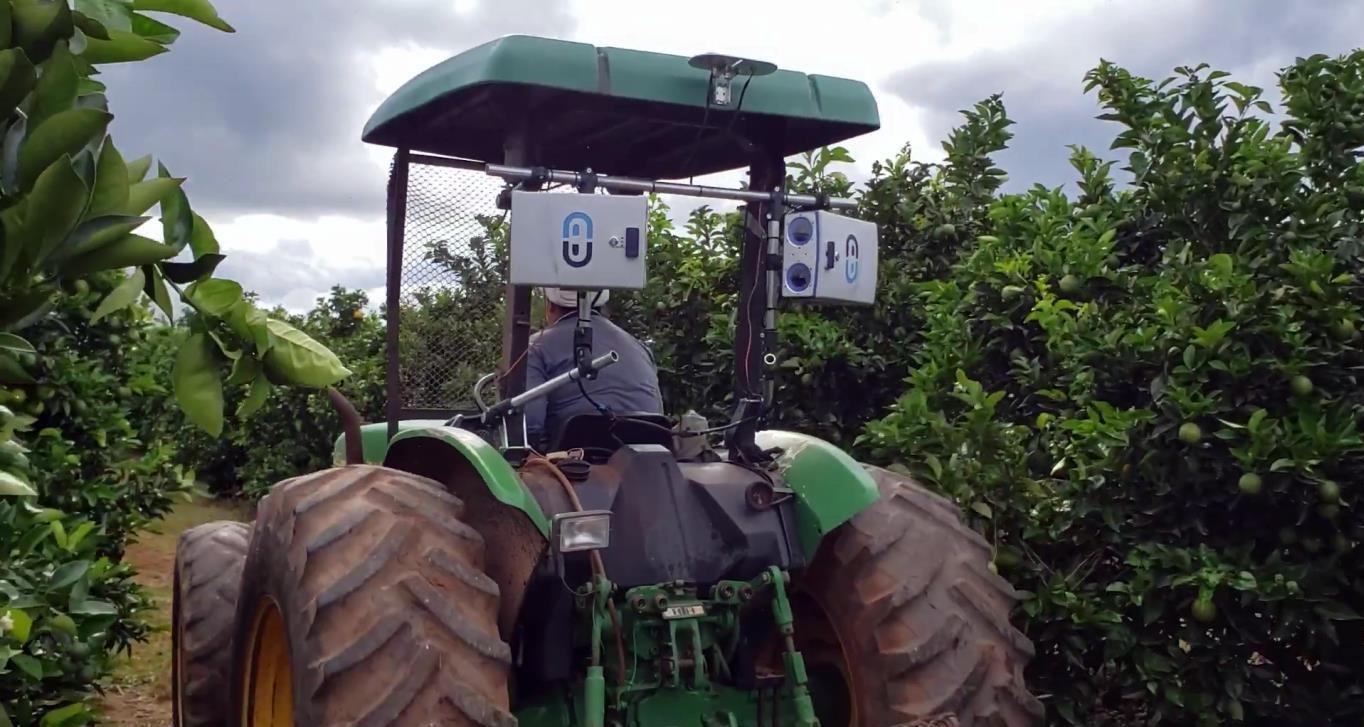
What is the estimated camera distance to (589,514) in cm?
330

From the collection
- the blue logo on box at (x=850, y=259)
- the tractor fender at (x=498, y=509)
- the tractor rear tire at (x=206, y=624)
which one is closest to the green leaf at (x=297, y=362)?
the tractor fender at (x=498, y=509)

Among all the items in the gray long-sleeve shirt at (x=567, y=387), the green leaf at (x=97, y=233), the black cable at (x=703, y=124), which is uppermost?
the black cable at (x=703, y=124)

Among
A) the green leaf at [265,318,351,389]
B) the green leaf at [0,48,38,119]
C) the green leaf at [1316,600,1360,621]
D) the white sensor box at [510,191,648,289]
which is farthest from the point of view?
the green leaf at [1316,600,1360,621]

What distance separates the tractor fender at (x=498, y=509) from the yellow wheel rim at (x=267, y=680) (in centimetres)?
73

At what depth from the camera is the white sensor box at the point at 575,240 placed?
3369 mm

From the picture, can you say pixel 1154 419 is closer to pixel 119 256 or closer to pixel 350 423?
pixel 350 423

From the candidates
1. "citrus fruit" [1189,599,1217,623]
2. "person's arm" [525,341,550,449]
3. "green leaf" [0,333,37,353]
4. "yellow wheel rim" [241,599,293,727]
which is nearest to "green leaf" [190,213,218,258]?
"green leaf" [0,333,37,353]

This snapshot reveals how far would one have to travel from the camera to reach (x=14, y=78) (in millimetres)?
1098

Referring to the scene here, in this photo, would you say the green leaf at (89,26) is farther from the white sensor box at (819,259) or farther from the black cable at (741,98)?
the white sensor box at (819,259)

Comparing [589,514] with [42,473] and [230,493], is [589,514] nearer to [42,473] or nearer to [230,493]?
[42,473]

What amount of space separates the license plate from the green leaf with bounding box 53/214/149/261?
94.8 inches

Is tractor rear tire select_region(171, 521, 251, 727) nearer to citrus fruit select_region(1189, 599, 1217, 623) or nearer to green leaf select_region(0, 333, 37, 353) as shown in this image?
citrus fruit select_region(1189, 599, 1217, 623)

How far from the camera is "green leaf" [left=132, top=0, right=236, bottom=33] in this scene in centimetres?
130

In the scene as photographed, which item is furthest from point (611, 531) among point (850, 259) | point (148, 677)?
point (148, 677)
